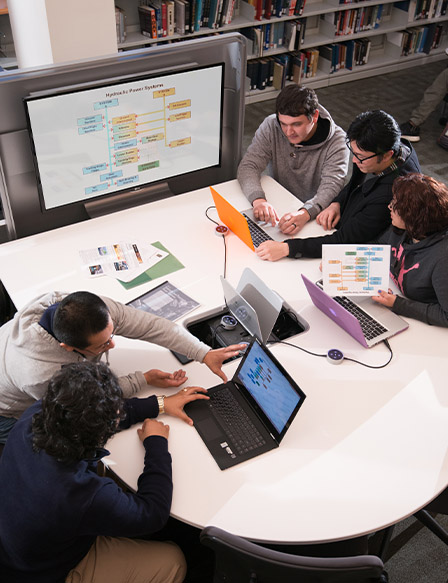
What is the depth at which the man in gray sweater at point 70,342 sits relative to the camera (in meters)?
1.73

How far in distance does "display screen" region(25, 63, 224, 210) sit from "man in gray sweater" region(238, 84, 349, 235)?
0.86ft

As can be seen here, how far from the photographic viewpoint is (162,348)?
212 cm

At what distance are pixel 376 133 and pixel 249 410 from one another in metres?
1.29

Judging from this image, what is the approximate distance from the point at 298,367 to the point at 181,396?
447mm

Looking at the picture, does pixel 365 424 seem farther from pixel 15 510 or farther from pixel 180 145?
pixel 180 145

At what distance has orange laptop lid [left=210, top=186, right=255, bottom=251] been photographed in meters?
2.43

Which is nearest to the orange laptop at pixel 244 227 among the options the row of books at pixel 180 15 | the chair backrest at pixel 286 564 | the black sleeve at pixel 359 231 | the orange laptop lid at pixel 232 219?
the orange laptop lid at pixel 232 219

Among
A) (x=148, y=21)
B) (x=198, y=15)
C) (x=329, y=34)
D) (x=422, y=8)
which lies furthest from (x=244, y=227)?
(x=422, y=8)

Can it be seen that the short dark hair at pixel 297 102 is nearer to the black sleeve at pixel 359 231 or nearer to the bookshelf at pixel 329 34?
the black sleeve at pixel 359 231

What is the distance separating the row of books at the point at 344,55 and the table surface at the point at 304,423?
386 cm

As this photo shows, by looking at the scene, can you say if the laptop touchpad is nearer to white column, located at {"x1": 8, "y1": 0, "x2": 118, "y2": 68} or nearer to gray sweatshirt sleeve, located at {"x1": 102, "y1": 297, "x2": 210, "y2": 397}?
gray sweatshirt sleeve, located at {"x1": 102, "y1": 297, "x2": 210, "y2": 397}

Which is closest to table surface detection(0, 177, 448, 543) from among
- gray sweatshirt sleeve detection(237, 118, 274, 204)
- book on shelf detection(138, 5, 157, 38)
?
gray sweatshirt sleeve detection(237, 118, 274, 204)

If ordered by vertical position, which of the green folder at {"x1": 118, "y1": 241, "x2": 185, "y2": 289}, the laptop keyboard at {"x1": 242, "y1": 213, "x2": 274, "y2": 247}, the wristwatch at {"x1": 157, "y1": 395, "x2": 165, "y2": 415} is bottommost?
the laptop keyboard at {"x1": 242, "y1": 213, "x2": 274, "y2": 247}

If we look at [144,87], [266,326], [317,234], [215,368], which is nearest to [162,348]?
[215,368]
